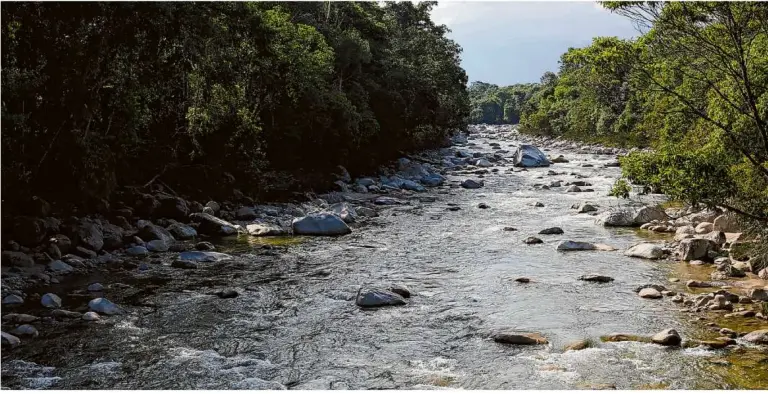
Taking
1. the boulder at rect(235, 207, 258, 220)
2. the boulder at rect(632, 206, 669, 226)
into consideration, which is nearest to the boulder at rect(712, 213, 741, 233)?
the boulder at rect(632, 206, 669, 226)

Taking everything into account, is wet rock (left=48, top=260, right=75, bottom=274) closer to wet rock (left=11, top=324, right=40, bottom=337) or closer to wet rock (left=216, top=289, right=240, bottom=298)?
wet rock (left=216, top=289, right=240, bottom=298)

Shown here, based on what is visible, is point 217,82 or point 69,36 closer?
point 69,36

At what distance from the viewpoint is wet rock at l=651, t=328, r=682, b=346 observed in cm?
1012

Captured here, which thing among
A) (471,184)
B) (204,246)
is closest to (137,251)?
(204,246)

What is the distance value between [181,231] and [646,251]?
43.3 feet

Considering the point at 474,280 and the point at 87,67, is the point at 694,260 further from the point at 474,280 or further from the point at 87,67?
the point at 87,67

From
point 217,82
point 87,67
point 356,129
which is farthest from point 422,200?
point 87,67

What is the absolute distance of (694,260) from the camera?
16125mm

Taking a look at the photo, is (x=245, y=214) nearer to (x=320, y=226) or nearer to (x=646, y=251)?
(x=320, y=226)

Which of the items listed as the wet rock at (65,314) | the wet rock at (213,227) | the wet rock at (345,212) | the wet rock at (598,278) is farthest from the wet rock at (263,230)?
the wet rock at (598,278)

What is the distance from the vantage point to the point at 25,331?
10.2 m

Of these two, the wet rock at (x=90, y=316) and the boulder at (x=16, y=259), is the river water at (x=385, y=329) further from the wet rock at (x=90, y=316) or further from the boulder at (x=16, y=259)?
the boulder at (x=16, y=259)

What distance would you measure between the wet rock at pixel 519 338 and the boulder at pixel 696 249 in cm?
773

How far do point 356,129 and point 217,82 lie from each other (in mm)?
11139
